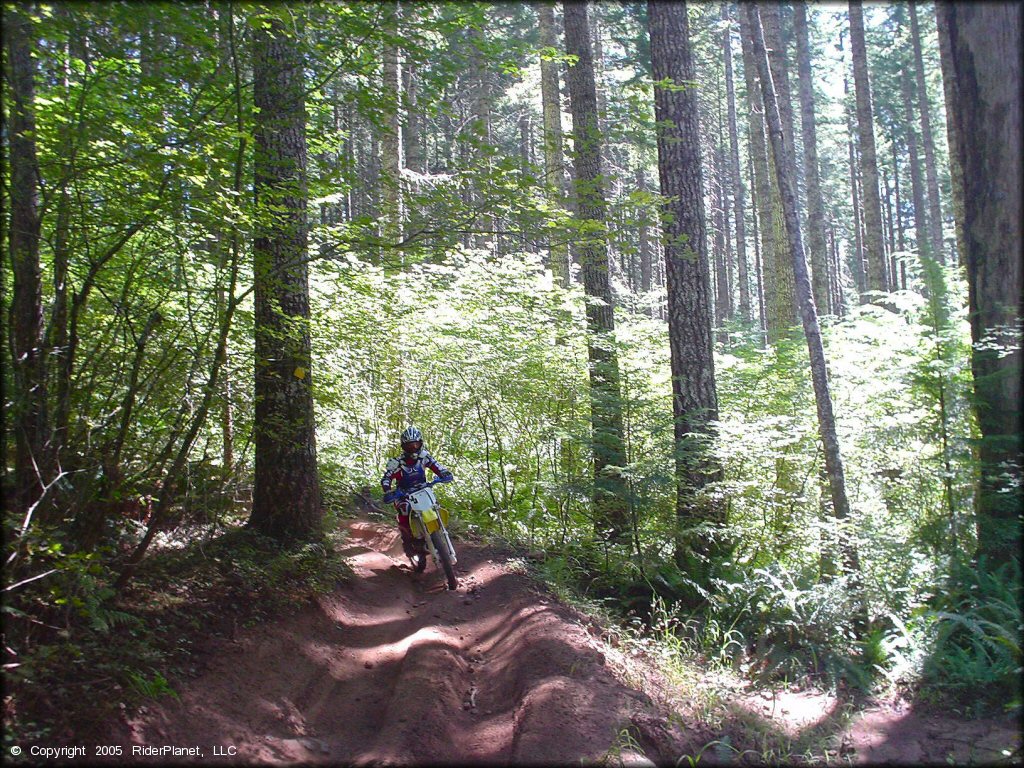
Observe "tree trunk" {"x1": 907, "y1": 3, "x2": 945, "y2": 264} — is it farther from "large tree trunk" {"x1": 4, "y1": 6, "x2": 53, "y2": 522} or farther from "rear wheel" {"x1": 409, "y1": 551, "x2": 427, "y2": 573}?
"large tree trunk" {"x1": 4, "y1": 6, "x2": 53, "y2": 522}

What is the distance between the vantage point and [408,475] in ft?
27.5

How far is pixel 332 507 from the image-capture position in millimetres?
9812

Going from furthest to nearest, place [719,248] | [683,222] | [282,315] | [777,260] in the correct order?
[719,248] → [777,260] → [683,222] → [282,315]

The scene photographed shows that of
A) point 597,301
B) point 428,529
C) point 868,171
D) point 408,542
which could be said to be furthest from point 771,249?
point 428,529

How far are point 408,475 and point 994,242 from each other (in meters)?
6.86

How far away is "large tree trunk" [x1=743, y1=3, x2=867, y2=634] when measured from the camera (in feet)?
23.8

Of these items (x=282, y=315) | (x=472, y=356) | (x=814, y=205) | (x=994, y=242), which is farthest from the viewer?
(x=814, y=205)

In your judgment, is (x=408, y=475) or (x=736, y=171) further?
(x=736, y=171)

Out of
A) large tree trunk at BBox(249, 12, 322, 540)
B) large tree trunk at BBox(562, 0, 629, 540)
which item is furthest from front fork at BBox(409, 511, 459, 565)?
large tree trunk at BBox(562, 0, 629, 540)

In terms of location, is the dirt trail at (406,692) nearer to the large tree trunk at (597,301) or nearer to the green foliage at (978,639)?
the large tree trunk at (597,301)

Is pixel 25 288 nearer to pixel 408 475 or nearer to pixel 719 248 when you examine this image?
pixel 408 475

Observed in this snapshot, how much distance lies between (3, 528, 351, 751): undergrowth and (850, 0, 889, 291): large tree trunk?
15.0 meters

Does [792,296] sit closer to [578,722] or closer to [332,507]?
[332,507]

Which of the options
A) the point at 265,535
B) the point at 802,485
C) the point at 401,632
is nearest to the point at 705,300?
the point at 802,485
